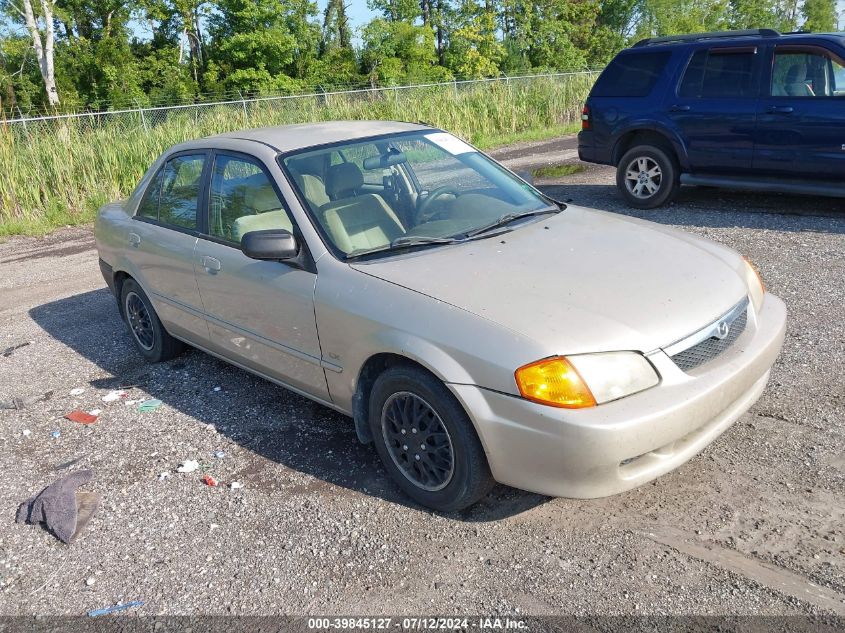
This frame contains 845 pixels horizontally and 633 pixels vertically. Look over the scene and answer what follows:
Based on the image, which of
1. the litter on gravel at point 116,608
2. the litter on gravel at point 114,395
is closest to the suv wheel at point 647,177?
the litter on gravel at point 114,395

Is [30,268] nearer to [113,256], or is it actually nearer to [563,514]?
[113,256]

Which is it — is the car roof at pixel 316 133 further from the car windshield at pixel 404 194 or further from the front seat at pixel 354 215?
the front seat at pixel 354 215

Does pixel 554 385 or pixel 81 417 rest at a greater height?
pixel 554 385

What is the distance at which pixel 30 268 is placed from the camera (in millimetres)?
9562

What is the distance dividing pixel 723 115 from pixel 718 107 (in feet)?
0.41

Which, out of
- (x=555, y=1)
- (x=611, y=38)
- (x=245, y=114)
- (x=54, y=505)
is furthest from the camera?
(x=611, y=38)

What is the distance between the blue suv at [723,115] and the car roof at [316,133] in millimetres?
5066

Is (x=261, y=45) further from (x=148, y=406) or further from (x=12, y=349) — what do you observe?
(x=148, y=406)

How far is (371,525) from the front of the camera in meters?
3.48

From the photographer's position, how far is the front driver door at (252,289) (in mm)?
3963

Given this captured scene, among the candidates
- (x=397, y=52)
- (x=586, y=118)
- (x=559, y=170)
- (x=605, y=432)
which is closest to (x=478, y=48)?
(x=397, y=52)

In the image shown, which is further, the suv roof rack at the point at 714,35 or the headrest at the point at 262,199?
the suv roof rack at the point at 714,35

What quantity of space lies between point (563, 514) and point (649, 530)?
386 mm

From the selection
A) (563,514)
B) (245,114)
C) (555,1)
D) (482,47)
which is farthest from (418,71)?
(563,514)
